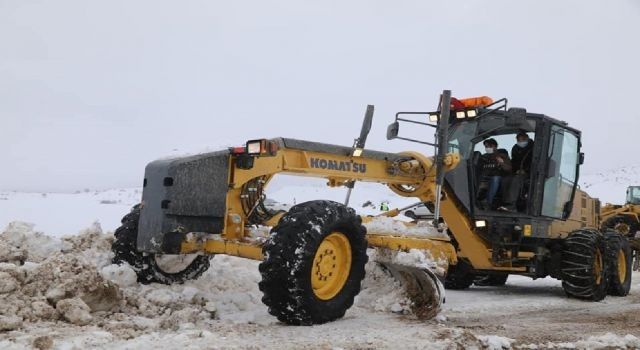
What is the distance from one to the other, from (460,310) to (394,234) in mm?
1011

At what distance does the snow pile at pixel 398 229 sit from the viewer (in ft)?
19.4

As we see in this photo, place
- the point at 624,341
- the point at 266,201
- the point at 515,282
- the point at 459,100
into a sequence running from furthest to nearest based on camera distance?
1. the point at 515,282
2. the point at 459,100
3. the point at 266,201
4. the point at 624,341

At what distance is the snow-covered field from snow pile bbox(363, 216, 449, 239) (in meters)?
0.42

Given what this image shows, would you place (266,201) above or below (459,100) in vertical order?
below

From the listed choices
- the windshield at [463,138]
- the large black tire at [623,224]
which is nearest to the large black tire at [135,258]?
the windshield at [463,138]

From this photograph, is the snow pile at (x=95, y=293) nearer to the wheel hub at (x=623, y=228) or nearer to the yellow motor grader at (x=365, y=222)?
the yellow motor grader at (x=365, y=222)

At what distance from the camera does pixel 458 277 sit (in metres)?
8.07

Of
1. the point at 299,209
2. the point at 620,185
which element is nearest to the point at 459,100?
the point at 299,209

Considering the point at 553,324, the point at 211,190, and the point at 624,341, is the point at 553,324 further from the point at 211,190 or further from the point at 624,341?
the point at 211,190

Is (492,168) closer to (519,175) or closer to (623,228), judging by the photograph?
(519,175)

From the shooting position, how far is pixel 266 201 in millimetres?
5594

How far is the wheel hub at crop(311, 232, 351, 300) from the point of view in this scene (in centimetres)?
446

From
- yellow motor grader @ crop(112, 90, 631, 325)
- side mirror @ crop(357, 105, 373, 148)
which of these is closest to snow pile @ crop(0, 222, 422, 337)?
yellow motor grader @ crop(112, 90, 631, 325)

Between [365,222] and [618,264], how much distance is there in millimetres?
3954
